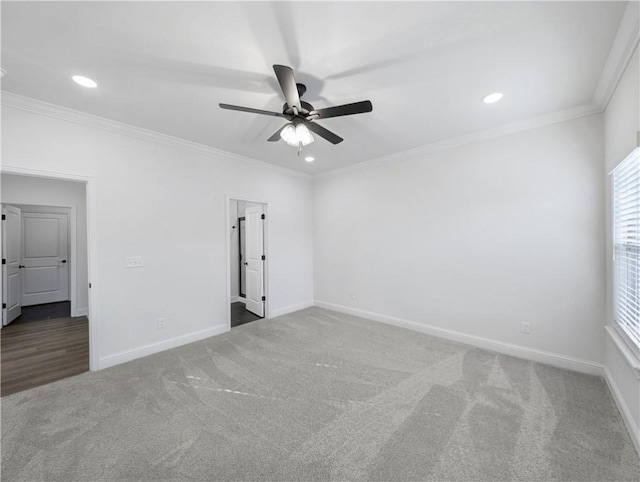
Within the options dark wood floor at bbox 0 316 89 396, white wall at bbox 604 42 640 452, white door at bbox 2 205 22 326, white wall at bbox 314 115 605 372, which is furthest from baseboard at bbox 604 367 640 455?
white door at bbox 2 205 22 326

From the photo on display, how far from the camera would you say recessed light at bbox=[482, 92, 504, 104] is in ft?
7.81

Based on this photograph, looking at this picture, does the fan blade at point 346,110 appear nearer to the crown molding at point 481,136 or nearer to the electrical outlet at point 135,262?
the crown molding at point 481,136

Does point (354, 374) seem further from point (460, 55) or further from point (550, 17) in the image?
point (550, 17)

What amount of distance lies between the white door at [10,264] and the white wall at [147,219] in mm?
3048

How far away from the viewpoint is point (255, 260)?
4766mm

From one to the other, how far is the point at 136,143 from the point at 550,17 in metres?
3.93

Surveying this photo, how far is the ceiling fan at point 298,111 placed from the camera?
1790 mm

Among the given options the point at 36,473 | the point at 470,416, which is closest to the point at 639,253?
the point at 470,416

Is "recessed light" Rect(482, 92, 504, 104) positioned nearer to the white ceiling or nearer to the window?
the white ceiling

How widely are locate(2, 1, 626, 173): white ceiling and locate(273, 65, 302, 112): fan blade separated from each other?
25cm

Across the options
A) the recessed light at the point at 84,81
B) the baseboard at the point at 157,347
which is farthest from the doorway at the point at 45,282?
the recessed light at the point at 84,81

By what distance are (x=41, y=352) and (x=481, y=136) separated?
616cm

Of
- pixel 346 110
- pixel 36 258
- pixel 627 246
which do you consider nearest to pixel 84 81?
pixel 346 110

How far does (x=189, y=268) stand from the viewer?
3508 mm
